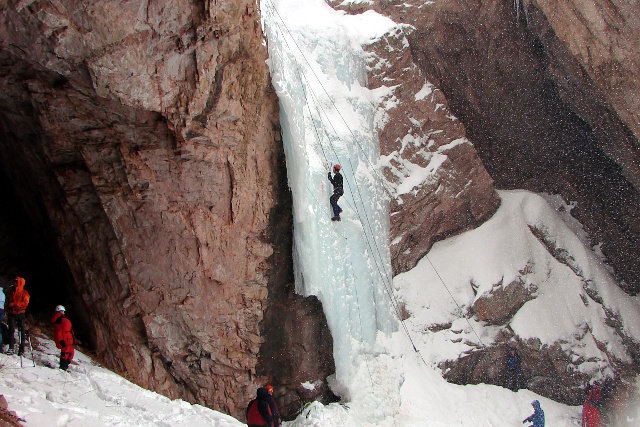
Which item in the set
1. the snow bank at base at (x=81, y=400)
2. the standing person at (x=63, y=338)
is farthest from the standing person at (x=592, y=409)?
the standing person at (x=63, y=338)

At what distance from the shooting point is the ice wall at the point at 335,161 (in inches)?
371

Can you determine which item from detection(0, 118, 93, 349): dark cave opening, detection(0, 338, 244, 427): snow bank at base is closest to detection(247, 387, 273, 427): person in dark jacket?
detection(0, 338, 244, 427): snow bank at base

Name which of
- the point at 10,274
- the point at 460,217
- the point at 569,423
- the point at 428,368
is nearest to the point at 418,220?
the point at 460,217

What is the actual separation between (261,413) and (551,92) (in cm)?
995

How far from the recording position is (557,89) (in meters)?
12.5

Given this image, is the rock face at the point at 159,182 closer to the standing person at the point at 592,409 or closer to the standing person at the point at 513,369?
the standing person at the point at 513,369

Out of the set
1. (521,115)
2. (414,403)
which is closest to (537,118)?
(521,115)

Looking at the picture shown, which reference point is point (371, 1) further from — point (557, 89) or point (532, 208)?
point (532, 208)

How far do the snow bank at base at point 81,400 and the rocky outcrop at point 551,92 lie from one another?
27.1 ft

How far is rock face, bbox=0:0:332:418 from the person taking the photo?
7078 mm

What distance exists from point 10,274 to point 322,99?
6244 millimetres

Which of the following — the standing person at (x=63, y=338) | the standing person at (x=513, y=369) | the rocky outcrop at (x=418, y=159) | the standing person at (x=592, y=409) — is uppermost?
the standing person at (x=63, y=338)

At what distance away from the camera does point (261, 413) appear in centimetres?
627

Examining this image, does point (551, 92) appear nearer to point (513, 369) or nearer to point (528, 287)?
point (528, 287)
